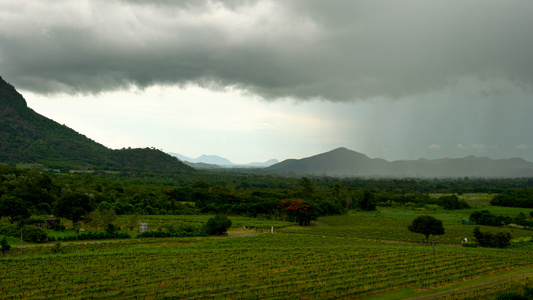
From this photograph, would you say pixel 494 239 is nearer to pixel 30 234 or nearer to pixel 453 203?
pixel 30 234

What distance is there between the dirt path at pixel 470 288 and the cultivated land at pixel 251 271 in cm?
7

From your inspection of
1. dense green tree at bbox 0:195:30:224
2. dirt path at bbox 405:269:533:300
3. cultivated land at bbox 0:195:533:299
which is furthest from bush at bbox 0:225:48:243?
dirt path at bbox 405:269:533:300

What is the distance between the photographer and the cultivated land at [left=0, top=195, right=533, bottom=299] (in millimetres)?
24031

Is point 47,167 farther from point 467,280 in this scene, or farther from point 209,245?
point 467,280

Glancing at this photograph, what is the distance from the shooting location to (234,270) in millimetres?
29609

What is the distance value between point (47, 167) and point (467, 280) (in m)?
184

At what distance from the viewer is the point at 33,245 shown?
38.8 m

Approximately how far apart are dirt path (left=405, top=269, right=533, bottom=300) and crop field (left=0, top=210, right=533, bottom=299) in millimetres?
1064

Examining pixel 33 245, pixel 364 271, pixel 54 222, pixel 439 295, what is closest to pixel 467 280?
pixel 439 295

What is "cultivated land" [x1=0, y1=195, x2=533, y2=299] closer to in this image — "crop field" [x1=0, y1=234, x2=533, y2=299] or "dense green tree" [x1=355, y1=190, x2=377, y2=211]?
"crop field" [x1=0, y1=234, x2=533, y2=299]

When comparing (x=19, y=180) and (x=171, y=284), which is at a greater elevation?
(x=19, y=180)

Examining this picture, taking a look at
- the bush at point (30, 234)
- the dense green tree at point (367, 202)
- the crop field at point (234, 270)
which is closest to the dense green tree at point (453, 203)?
the dense green tree at point (367, 202)

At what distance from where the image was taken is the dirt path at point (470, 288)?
24.0m

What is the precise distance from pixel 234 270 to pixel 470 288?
18.0m
